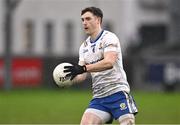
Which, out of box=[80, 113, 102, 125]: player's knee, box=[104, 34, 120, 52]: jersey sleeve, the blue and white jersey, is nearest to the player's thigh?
box=[80, 113, 102, 125]: player's knee

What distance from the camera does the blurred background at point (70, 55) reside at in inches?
1108

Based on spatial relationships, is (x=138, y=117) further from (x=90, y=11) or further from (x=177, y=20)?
(x=177, y=20)

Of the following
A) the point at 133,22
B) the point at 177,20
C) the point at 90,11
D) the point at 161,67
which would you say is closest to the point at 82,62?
the point at 90,11

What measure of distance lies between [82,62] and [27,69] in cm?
3276

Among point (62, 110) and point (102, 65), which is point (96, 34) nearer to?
point (102, 65)

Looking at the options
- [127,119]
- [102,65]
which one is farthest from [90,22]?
[127,119]

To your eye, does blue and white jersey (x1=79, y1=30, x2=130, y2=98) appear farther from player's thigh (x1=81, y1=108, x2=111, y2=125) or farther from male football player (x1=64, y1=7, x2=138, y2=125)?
player's thigh (x1=81, y1=108, x2=111, y2=125)

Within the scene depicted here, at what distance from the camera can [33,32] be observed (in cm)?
6053

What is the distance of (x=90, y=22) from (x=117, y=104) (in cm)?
125

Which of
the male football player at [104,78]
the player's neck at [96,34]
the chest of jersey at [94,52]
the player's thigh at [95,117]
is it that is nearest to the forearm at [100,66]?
the male football player at [104,78]

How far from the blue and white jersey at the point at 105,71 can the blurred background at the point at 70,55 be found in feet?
32.8

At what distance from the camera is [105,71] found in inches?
497

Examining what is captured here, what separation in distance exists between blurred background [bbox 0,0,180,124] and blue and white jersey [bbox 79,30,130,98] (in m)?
9.99

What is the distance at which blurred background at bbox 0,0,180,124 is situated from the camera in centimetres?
2814
